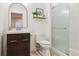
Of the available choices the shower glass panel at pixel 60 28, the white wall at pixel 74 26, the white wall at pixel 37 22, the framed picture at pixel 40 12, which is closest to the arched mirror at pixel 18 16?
the white wall at pixel 37 22

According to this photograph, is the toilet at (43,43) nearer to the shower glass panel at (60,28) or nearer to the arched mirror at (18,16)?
the shower glass panel at (60,28)

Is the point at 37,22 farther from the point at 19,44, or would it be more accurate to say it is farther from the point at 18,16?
the point at 19,44

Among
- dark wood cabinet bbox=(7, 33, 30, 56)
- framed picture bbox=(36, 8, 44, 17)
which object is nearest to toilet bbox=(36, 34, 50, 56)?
dark wood cabinet bbox=(7, 33, 30, 56)

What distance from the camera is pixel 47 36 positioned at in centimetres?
170

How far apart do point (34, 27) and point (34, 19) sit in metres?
0.12

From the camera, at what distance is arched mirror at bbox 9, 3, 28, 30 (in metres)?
1.64

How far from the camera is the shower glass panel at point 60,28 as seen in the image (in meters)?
1.74

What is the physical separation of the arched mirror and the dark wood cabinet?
13 cm

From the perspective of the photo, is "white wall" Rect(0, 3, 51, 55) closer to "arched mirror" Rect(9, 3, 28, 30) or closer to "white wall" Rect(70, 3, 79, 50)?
"arched mirror" Rect(9, 3, 28, 30)

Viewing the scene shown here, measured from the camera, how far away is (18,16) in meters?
1.67

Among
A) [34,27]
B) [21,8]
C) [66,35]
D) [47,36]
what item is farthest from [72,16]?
[21,8]

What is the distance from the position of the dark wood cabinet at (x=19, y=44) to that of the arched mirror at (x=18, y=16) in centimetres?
13

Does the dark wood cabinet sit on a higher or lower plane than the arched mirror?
lower

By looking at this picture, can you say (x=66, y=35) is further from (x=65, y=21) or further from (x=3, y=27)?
(x=3, y=27)
